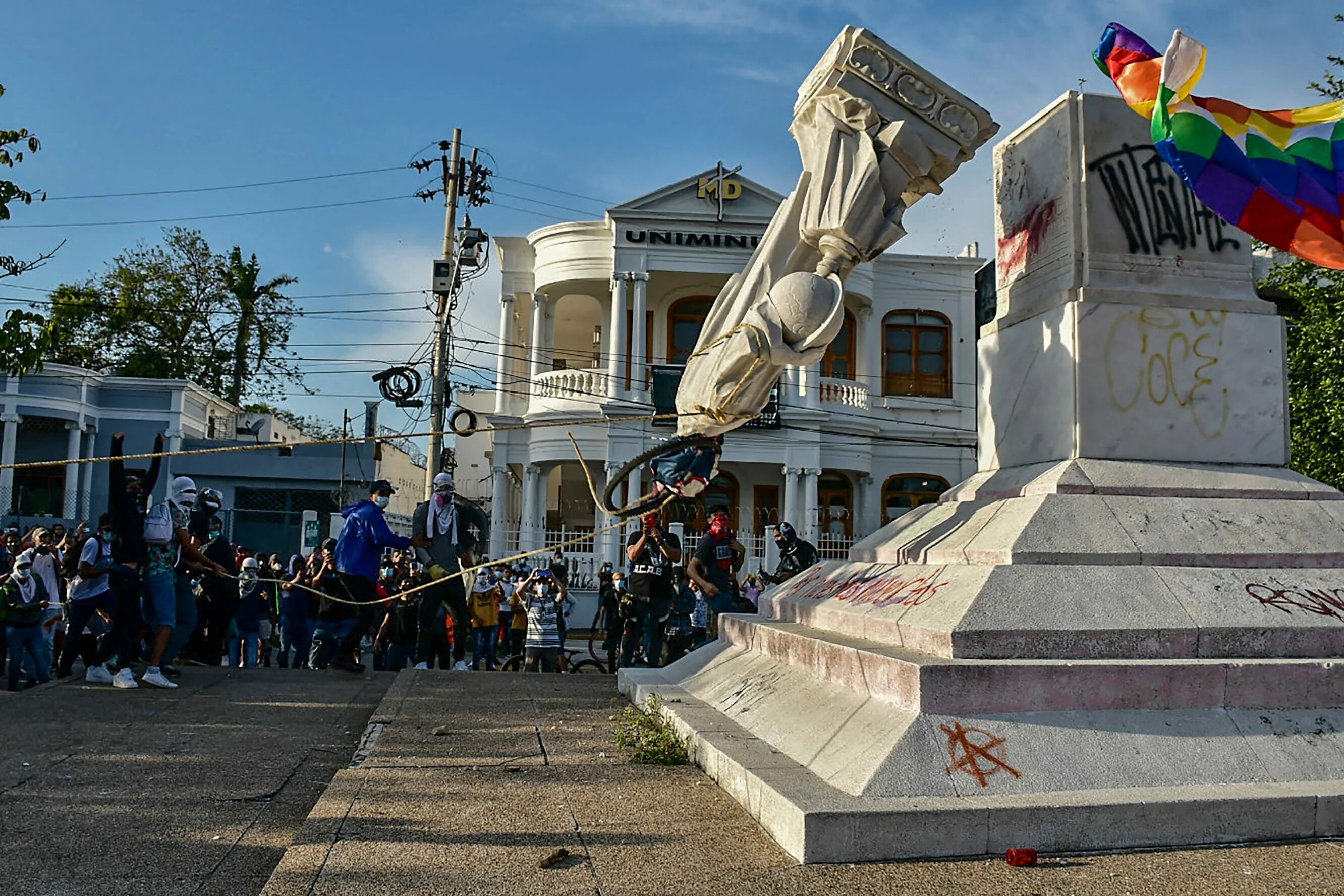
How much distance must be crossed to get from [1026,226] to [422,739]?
4.51 meters

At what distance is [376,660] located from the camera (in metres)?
12.6

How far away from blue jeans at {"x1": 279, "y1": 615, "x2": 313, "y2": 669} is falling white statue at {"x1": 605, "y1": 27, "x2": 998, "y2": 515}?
23.9 ft

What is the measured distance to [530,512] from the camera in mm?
26266

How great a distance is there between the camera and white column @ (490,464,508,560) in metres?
26.0

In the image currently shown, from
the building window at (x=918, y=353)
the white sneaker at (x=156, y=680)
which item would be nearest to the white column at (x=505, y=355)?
the building window at (x=918, y=353)

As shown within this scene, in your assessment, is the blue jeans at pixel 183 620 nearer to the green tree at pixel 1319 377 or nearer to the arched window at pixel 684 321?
the green tree at pixel 1319 377

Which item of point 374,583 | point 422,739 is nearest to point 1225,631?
point 422,739

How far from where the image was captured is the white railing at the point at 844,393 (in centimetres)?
2758

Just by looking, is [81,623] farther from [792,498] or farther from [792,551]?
[792,498]

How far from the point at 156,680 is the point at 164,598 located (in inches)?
25.0

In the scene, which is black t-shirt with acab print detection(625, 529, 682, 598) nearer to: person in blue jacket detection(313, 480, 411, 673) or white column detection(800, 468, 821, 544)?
person in blue jacket detection(313, 480, 411, 673)

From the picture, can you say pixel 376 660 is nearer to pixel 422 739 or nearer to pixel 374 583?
pixel 374 583

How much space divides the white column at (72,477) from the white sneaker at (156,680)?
72.7ft

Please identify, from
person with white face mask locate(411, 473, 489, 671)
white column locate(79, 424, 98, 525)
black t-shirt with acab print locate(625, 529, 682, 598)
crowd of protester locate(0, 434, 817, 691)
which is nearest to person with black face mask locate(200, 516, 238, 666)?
crowd of protester locate(0, 434, 817, 691)
